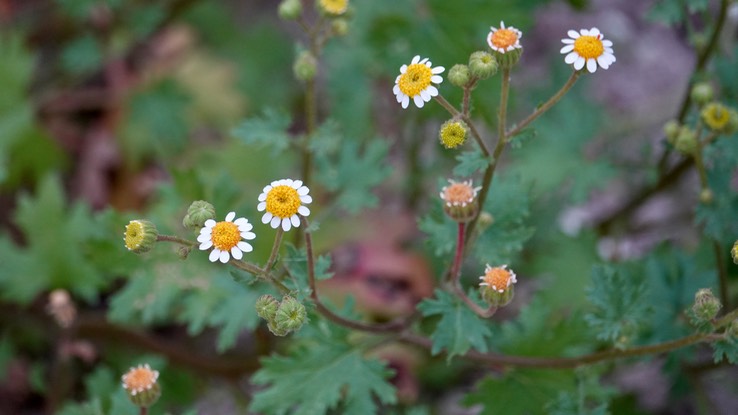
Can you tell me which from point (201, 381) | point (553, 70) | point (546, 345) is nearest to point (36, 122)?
point (201, 381)

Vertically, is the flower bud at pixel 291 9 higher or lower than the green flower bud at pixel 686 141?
higher

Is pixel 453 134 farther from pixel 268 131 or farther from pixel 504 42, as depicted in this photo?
pixel 268 131

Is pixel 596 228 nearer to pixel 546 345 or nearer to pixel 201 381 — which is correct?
pixel 546 345

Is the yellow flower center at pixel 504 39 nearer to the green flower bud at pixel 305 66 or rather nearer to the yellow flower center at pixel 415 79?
the yellow flower center at pixel 415 79

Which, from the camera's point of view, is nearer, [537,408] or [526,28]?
[537,408]

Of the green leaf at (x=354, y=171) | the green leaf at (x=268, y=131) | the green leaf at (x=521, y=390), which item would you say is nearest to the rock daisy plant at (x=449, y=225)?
the green leaf at (x=521, y=390)

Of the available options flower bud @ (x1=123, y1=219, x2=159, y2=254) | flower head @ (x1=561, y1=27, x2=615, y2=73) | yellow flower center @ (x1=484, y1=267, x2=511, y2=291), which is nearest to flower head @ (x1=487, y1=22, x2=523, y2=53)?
flower head @ (x1=561, y1=27, x2=615, y2=73)
